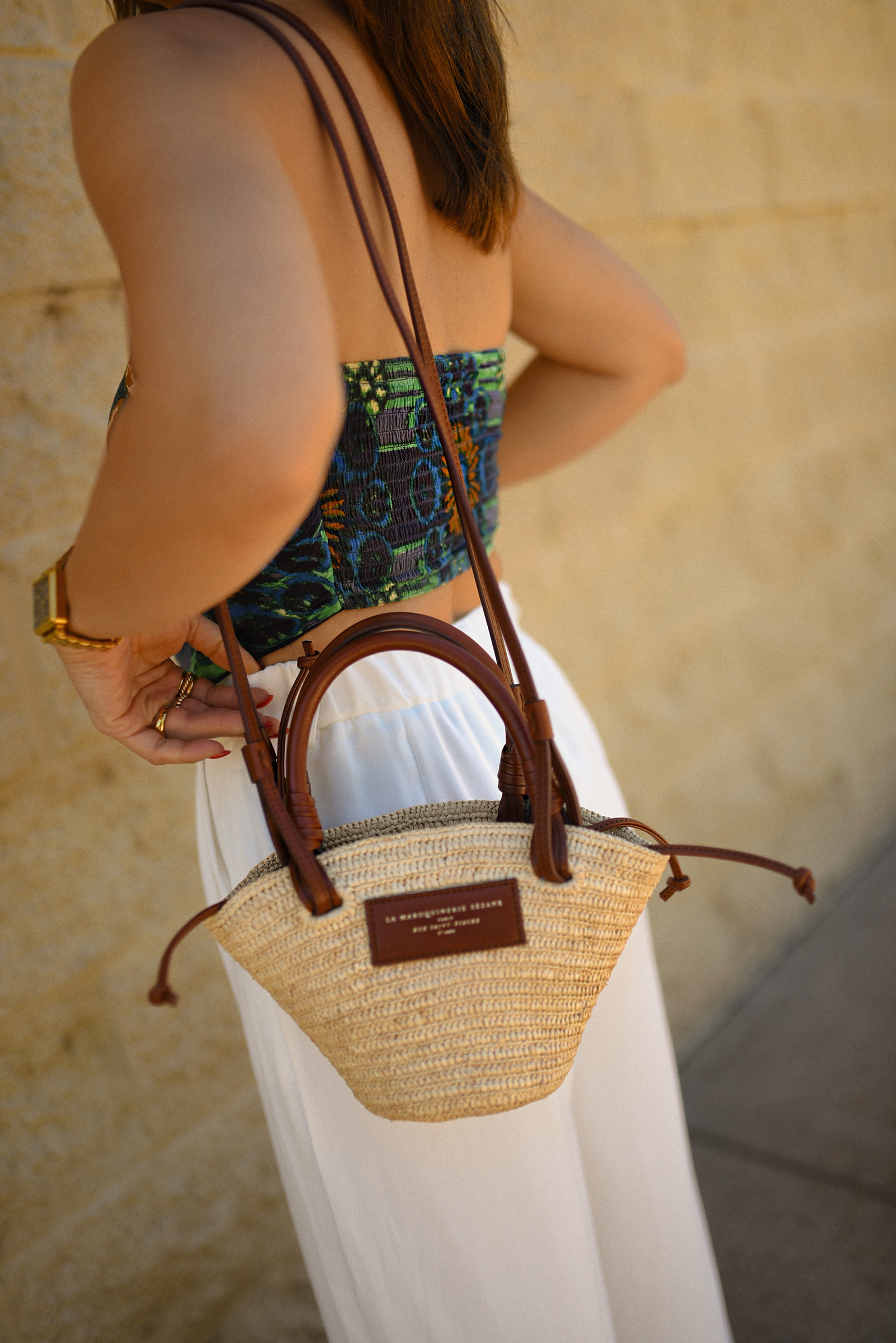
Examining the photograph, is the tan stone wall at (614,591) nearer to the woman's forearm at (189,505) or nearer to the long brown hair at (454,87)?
the long brown hair at (454,87)

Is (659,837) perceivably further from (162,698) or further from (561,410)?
(561,410)

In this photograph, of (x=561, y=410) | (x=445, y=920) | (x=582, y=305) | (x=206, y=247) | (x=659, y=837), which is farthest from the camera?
(x=561, y=410)

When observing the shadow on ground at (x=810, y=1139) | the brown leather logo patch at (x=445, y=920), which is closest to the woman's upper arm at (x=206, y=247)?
the brown leather logo patch at (x=445, y=920)

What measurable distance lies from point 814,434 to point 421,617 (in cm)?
252

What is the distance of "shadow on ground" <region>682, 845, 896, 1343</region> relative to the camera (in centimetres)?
182

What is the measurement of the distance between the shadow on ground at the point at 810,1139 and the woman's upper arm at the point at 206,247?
71.2 inches

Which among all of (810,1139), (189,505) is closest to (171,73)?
(189,505)

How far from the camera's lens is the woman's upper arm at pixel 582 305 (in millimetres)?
1227

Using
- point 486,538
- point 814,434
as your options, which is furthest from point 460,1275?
point 814,434

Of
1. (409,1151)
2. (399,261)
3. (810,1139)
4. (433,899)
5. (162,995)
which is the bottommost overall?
(810,1139)

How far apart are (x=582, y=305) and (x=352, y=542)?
0.57 m

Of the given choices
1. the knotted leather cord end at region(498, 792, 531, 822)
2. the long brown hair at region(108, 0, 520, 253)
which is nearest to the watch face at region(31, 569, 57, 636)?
the knotted leather cord end at region(498, 792, 531, 822)

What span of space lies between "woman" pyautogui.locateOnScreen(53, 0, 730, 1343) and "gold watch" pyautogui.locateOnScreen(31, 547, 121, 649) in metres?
0.01

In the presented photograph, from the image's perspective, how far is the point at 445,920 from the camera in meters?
0.79
